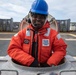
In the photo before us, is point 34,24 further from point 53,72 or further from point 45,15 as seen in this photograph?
point 53,72

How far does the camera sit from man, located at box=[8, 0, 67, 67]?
4.42 meters

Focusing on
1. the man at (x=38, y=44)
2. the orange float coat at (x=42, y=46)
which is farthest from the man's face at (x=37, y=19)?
the orange float coat at (x=42, y=46)

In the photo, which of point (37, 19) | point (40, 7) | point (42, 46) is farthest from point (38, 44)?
point (40, 7)

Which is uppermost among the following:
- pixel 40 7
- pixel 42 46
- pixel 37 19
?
pixel 40 7

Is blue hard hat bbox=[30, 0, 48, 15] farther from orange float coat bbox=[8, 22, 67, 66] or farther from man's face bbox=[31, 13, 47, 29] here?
orange float coat bbox=[8, 22, 67, 66]

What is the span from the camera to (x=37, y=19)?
439 cm

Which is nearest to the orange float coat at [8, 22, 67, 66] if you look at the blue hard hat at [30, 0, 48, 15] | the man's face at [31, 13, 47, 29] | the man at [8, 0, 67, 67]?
the man at [8, 0, 67, 67]

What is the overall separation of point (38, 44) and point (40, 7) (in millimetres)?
585

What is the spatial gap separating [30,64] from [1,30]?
25.2 meters

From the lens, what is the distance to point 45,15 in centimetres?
446

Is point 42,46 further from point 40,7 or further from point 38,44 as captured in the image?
point 40,7

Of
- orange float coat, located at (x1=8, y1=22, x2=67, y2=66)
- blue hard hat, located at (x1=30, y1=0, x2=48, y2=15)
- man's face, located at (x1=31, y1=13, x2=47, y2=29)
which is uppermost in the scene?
blue hard hat, located at (x1=30, y1=0, x2=48, y2=15)

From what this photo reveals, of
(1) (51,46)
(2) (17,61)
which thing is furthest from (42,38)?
(2) (17,61)

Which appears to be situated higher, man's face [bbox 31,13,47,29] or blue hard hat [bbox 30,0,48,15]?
blue hard hat [bbox 30,0,48,15]
